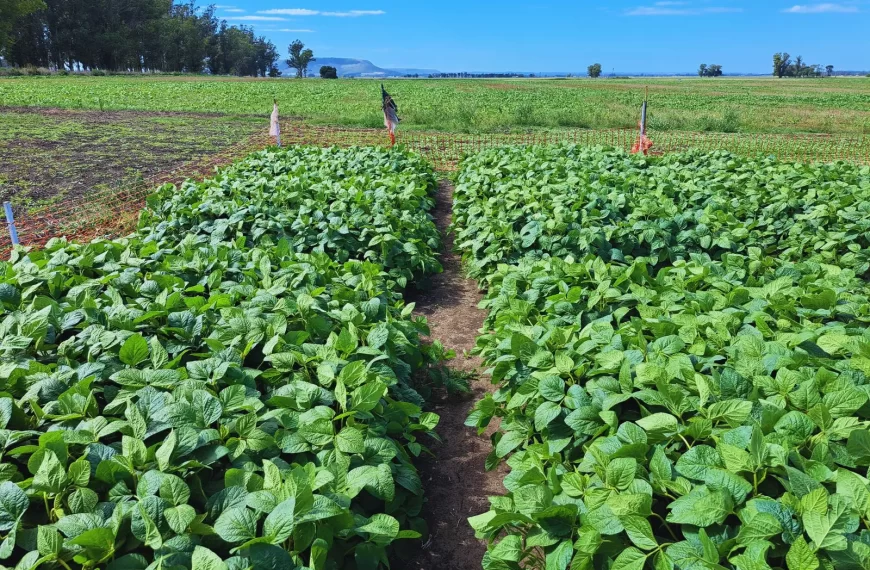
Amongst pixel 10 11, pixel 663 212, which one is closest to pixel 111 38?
pixel 10 11

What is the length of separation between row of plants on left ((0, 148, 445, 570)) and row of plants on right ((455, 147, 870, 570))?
2.08 feet

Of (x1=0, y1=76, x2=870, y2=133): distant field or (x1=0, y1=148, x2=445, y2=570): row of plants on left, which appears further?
(x1=0, y1=76, x2=870, y2=133): distant field

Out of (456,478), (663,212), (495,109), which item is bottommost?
(456,478)

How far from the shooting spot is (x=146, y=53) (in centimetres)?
8862

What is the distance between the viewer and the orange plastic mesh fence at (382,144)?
28.9 ft

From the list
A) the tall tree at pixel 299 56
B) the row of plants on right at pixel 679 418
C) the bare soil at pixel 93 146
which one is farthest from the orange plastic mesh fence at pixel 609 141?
the tall tree at pixel 299 56

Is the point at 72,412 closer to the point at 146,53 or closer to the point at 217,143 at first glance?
the point at 217,143

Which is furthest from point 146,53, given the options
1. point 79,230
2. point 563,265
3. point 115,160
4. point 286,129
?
point 563,265

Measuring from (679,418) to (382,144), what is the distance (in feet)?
56.2

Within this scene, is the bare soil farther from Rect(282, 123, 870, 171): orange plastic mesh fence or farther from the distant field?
the distant field

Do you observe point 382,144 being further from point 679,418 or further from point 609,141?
point 679,418

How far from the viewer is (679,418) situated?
2.61 meters

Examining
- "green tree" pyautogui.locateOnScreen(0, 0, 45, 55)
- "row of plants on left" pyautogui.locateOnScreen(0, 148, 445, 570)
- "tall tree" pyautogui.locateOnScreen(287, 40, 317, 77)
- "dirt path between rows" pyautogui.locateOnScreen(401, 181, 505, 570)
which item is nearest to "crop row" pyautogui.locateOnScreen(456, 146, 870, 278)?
"dirt path between rows" pyautogui.locateOnScreen(401, 181, 505, 570)

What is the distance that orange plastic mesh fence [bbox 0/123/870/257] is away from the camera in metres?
8.82
